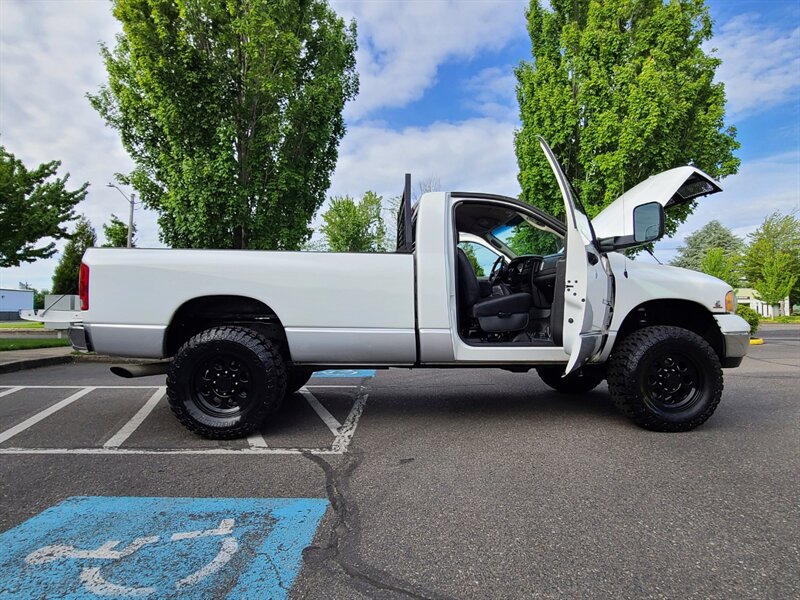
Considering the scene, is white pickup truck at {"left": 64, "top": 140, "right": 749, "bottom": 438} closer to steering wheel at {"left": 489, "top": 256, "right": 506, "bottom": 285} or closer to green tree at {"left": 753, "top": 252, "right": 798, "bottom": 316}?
steering wheel at {"left": 489, "top": 256, "right": 506, "bottom": 285}

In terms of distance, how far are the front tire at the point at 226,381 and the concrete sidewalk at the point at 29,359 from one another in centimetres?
623

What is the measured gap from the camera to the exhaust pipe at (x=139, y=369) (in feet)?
12.9

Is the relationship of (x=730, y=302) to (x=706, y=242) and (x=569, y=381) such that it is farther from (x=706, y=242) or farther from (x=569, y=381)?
(x=706, y=242)

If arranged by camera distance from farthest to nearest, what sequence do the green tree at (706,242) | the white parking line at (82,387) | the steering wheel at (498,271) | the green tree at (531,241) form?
the green tree at (706,242), the white parking line at (82,387), the steering wheel at (498,271), the green tree at (531,241)

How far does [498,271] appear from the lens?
17.4 ft

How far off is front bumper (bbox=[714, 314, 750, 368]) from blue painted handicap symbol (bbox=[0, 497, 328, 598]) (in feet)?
12.4

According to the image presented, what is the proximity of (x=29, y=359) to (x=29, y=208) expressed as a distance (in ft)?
18.8

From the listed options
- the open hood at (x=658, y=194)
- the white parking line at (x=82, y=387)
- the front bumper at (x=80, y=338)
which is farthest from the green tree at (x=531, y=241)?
the white parking line at (x=82, y=387)

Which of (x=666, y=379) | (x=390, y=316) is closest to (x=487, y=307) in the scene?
(x=390, y=316)

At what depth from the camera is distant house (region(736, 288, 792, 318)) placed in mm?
46581

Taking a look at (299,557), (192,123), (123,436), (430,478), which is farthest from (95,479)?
(192,123)

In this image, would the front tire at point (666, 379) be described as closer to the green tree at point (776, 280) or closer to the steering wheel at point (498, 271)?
the steering wheel at point (498, 271)

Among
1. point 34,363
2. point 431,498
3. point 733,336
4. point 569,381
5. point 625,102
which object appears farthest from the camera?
point 625,102

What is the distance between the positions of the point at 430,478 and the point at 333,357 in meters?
1.40
